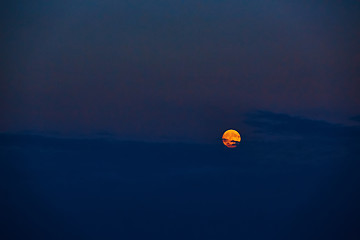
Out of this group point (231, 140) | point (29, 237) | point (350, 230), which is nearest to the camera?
point (231, 140)

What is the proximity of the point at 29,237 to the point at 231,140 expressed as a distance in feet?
131

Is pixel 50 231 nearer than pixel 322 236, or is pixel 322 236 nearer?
pixel 322 236

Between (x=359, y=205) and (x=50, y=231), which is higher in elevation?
(x=359, y=205)

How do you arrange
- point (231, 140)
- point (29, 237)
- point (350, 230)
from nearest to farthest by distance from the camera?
point (231, 140) → point (350, 230) → point (29, 237)

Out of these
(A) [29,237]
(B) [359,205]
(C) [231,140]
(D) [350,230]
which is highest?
(C) [231,140]

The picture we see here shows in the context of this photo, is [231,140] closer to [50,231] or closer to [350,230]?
[350,230]

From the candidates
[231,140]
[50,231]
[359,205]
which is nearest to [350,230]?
[359,205]

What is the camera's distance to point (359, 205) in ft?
200

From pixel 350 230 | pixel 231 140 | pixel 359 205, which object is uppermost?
pixel 231 140

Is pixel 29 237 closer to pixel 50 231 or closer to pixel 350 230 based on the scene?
pixel 50 231

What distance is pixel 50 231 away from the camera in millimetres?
69188

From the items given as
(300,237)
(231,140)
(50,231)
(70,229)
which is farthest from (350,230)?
(50,231)

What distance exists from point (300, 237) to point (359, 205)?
472 inches

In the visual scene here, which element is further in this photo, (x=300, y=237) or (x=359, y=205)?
(x=300, y=237)
